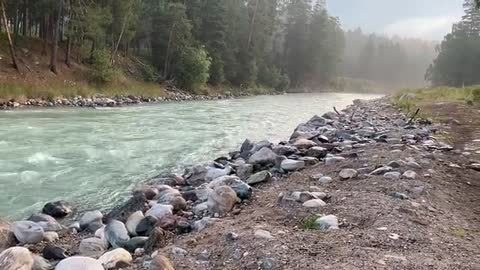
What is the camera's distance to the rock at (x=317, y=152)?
764cm

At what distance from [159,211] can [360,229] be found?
2.22m

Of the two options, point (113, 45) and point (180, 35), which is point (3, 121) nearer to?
point (113, 45)

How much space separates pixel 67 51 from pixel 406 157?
85.6 ft

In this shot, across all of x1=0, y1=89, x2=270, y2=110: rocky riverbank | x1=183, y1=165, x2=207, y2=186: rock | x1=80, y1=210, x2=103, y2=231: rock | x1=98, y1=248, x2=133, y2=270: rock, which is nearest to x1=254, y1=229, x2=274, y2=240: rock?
x1=98, y1=248, x2=133, y2=270: rock

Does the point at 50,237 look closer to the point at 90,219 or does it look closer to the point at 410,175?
the point at 90,219

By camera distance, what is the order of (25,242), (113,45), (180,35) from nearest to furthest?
(25,242) < (113,45) < (180,35)

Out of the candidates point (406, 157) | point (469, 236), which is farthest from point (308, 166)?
point (469, 236)

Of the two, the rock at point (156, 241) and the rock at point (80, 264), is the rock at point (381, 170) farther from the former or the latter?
the rock at point (80, 264)

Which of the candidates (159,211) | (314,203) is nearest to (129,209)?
(159,211)

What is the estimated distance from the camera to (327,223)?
3.91m

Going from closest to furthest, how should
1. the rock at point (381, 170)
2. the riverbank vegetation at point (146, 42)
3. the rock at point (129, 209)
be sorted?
the rock at point (129, 209) < the rock at point (381, 170) < the riverbank vegetation at point (146, 42)

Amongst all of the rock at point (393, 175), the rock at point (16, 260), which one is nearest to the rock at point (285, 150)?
the rock at point (393, 175)

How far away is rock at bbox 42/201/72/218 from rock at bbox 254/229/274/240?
2913 millimetres

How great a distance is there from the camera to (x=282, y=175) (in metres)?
6.55
